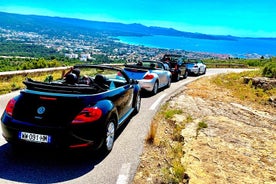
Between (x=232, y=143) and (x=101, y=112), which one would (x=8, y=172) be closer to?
(x=101, y=112)

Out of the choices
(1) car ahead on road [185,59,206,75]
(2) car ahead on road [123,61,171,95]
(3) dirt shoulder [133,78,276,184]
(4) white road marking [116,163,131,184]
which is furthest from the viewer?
(1) car ahead on road [185,59,206,75]

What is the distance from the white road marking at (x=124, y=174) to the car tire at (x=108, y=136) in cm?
52

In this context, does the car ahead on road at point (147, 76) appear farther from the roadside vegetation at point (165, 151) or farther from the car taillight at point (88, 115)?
the car taillight at point (88, 115)

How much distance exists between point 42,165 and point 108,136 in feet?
3.95

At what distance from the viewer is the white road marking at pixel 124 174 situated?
456 centimetres

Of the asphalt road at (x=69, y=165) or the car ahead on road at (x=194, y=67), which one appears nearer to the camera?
the asphalt road at (x=69, y=165)

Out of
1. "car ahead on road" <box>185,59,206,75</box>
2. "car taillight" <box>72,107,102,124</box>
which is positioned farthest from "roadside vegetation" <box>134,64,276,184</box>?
"car ahead on road" <box>185,59,206,75</box>

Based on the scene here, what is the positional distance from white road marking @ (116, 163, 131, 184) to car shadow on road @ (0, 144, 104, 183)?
1.63 ft

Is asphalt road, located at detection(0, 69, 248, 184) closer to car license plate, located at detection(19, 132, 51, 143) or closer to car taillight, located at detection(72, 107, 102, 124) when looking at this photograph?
car license plate, located at detection(19, 132, 51, 143)

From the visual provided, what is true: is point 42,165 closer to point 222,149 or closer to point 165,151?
point 165,151

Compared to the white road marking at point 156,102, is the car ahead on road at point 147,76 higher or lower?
higher

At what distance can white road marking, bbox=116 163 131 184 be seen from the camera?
4.56 m

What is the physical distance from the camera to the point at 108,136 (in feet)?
18.3

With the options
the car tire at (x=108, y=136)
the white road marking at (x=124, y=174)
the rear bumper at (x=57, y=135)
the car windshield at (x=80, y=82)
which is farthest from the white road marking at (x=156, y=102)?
the rear bumper at (x=57, y=135)
